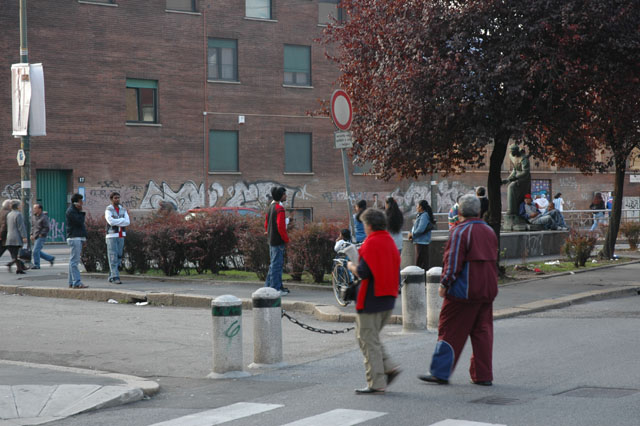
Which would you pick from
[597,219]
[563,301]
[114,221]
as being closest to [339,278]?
[563,301]

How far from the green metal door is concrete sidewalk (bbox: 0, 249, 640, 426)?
1332 centimetres

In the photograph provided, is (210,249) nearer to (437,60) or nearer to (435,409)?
(437,60)

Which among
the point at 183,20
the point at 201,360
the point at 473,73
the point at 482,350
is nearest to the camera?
the point at 482,350

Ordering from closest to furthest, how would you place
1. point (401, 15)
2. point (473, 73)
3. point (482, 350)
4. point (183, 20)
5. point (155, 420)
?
point (155, 420), point (482, 350), point (473, 73), point (401, 15), point (183, 20)

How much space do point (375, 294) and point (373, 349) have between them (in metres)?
0.48

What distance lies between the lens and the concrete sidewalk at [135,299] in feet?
23.7

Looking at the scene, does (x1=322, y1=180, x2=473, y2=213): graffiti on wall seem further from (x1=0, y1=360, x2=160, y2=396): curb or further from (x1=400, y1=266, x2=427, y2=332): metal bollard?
(x1=0, y1=360, x2=160, y2=396): curb

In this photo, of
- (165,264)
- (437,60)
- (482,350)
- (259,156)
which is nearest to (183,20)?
(259,156)

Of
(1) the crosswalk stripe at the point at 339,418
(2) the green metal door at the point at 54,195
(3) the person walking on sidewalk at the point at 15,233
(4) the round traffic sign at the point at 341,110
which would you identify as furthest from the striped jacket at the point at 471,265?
(2) the green metal door at the point at 54,195

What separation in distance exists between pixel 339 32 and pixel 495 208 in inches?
183

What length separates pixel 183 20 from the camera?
37594mm

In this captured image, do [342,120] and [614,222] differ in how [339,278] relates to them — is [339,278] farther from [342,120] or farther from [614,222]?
[614,222]

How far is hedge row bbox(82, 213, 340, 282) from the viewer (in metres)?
16.6

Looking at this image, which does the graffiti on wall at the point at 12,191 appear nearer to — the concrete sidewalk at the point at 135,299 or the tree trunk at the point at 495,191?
the concrete sidewalk at the point at 135,299
